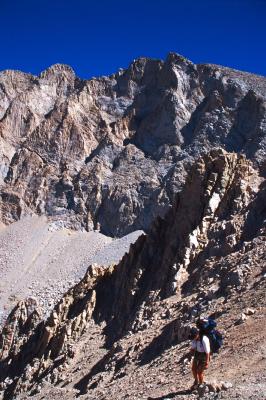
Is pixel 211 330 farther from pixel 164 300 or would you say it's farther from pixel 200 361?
pixel 164 300

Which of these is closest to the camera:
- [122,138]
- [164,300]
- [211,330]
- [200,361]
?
[200,361]

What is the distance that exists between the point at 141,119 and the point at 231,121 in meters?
19.8

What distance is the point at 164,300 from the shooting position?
2408cm

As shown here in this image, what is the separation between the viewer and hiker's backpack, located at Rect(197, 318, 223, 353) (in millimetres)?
12453

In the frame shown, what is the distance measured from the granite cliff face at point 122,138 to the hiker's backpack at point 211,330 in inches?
2811

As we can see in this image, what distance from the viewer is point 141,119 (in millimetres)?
105125

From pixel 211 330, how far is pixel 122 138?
90.7 m

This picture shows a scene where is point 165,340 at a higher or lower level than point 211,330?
higher

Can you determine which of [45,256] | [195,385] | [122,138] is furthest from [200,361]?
[122,138]

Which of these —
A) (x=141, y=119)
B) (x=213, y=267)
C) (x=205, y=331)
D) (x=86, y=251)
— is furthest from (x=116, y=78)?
(x=205, y=331)

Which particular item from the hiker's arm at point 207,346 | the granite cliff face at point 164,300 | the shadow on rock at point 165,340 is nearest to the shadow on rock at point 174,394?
the hiker's arm at point 207,346

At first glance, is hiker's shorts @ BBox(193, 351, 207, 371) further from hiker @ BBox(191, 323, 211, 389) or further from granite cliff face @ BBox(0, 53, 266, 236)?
granite cliff face @ BBox(0, 53, 266, 236)

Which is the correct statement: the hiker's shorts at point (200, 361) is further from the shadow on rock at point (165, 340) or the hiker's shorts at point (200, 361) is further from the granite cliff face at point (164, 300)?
the shadow on rock at point (165, 340)

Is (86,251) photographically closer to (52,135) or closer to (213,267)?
(52,135)
